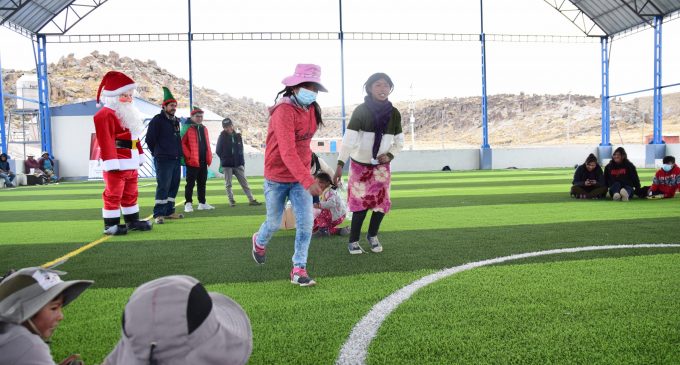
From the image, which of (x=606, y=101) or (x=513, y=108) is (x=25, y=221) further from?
(x=513, y=108)

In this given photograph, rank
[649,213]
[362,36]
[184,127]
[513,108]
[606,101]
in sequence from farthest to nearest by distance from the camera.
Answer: [513,108], [606,101], [362,36], [184,127], [649,213]

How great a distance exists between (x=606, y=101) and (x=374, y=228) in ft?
93.2

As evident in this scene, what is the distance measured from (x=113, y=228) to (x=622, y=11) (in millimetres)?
27357

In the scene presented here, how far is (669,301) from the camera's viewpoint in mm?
3557

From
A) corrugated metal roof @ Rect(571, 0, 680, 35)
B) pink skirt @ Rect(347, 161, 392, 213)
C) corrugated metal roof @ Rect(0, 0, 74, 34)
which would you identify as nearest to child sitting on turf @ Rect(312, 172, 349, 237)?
pink skirt @ Rect(347, 161, 392, 213)

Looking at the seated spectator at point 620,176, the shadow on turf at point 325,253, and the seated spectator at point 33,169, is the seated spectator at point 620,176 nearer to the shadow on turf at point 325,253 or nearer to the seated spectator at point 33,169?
the shadow on turf at point 325,253

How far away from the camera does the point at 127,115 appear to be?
23.1 feet

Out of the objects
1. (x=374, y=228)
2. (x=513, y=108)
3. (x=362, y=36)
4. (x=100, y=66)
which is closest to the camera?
(x=374, y=228)

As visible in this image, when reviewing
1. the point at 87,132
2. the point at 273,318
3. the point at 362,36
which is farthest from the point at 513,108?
the point at 273,318

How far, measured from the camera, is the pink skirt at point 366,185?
5.39 metres

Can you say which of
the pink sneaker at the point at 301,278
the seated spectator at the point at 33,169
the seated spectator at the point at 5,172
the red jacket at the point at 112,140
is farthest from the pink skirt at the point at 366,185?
the seated spectator at the point at 33,169

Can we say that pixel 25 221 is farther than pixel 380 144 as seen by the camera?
Yes

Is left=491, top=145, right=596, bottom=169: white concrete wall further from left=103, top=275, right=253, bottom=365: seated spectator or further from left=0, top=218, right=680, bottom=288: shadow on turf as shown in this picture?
left=103, top=275, right=253, bottom=365: seated spectator

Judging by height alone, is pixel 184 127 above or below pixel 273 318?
above
